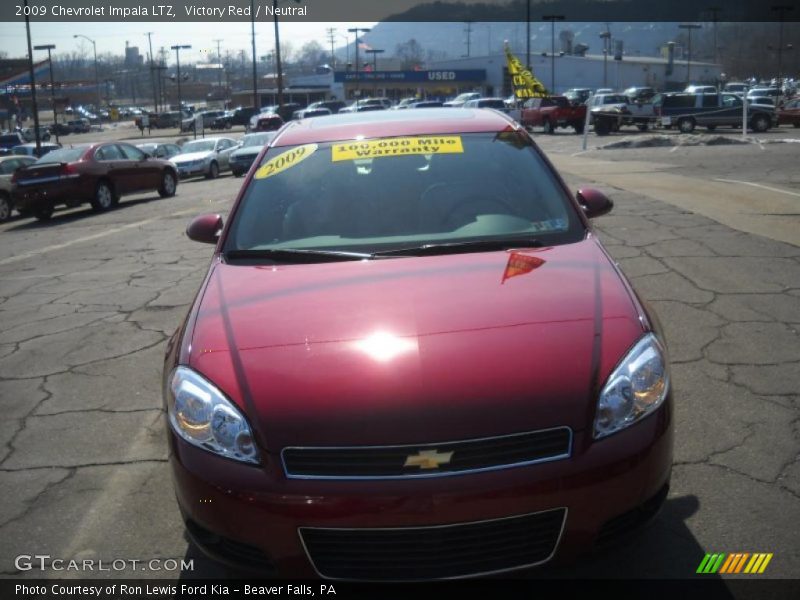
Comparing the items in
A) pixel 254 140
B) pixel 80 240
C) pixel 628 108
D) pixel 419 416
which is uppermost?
pixel 628 108

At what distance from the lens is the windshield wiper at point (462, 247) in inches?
138

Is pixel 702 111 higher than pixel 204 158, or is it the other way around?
pixel 702 111

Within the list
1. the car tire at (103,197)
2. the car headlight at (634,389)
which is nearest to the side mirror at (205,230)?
the car headlight at (634,389)

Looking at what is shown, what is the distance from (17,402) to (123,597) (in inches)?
102

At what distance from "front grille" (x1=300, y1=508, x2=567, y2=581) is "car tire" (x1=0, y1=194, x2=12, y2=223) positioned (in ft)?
56.7

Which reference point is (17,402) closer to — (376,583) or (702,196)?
(376,583)

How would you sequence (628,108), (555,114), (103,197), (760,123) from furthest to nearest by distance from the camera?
(555,114) → (628,108) → (760,123) → (103,197)

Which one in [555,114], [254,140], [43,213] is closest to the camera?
[43,213]

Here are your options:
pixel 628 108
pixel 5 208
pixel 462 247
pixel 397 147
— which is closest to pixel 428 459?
pixel 462 247

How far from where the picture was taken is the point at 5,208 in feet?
57.5

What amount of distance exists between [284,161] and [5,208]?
15.5 metres

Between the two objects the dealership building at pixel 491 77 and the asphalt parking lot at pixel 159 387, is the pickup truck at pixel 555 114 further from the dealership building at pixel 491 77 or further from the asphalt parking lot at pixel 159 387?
the dealership building at pixel 491 77

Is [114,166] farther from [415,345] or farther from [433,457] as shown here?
[433,457]

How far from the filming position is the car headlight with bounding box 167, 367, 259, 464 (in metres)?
2.52
